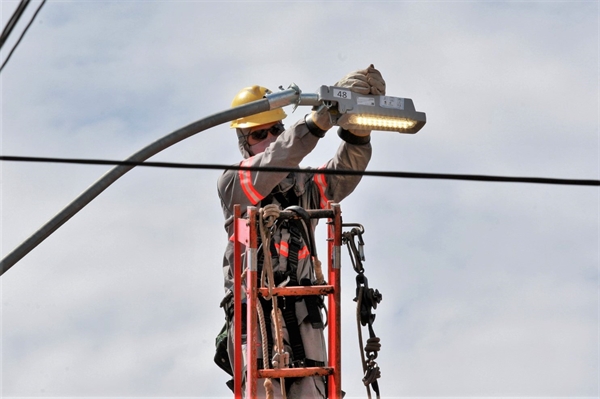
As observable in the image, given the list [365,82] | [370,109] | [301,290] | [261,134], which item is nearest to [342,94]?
[370,109]

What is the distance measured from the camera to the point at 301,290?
31.1ft

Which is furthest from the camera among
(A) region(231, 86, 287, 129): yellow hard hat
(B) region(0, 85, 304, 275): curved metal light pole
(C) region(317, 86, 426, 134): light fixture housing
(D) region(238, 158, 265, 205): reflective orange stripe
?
(A) region(231, 86, 287, 129): yellow hard hat

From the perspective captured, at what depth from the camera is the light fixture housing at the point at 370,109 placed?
9.18 meters

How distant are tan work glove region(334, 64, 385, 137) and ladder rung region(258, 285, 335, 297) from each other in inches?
44.6

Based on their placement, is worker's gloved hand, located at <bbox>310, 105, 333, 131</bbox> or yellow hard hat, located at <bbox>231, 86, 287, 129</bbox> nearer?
worker's gloved hand, located at <bbox>310, 105, 333, 131</bbox>

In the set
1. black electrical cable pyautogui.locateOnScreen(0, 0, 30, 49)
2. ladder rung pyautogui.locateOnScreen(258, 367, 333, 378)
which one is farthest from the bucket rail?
black electrical cable pyautogui.locateOnScreen(0, 0, 30, 49)

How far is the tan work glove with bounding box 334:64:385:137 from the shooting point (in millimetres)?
9492

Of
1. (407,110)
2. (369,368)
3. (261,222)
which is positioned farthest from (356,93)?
(369,368)

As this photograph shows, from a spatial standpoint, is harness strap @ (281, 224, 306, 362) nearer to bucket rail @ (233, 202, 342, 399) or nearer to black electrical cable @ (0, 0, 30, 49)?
bucket rail @ (233, 202, 342, 399)

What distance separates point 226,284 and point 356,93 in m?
1.91

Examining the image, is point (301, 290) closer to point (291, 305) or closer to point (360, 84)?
point (291, 305)

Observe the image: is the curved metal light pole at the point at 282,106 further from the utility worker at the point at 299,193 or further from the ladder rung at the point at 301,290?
the ladder rung at the point at 301,290

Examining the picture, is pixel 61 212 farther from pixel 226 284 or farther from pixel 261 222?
pixel 226 284

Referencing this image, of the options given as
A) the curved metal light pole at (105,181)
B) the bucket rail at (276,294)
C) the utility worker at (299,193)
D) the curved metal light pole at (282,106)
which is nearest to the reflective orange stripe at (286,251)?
the utility worker at (299,193)
